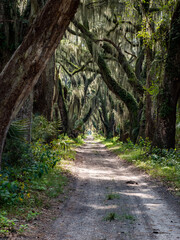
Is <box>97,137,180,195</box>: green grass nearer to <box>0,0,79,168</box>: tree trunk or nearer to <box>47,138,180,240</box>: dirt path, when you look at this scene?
<box>47,138,180,240</box>: dirt path

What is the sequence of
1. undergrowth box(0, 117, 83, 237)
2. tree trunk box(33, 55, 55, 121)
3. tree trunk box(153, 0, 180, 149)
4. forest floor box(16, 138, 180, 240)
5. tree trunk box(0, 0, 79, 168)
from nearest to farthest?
forest floor box(16, 138, 180, 240)
undergrowth box(0, 117, 83, 237)
tree trunk box(0, 0, 79, 168)
tree trunk box(153, 0, 180, 149)
tree trunk box(33, 55, 55, 121)

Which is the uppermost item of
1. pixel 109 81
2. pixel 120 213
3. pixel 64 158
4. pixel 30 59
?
pixel 109 81

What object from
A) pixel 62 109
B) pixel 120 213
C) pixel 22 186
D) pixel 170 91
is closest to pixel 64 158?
pixel 170 91

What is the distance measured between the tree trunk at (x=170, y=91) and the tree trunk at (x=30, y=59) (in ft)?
20.8

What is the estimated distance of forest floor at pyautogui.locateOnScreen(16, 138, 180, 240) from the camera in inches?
144

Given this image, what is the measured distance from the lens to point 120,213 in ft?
14.9

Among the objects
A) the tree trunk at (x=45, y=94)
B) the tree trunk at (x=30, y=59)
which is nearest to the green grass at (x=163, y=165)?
the tree trunk at (x=30, y=59)

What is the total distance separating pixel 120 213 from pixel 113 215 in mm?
297

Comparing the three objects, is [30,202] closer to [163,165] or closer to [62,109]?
[163,165]

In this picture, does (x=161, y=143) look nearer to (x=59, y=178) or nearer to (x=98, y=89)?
(x=59, y=178)

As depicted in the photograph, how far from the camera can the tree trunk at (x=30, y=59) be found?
4.71 m

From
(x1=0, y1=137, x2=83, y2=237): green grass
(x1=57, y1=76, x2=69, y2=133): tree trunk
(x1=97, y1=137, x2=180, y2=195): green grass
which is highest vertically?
(x1=57, y1=76, x2=69, y2=133): tree trunk

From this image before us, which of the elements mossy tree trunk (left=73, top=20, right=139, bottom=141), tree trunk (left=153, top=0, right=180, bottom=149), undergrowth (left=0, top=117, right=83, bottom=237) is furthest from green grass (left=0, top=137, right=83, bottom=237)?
mossy tree trunk (left=73, top=20, right=139, bottom=141)

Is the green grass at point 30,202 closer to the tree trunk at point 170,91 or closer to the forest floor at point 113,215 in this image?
the forest floor at point 113,215
